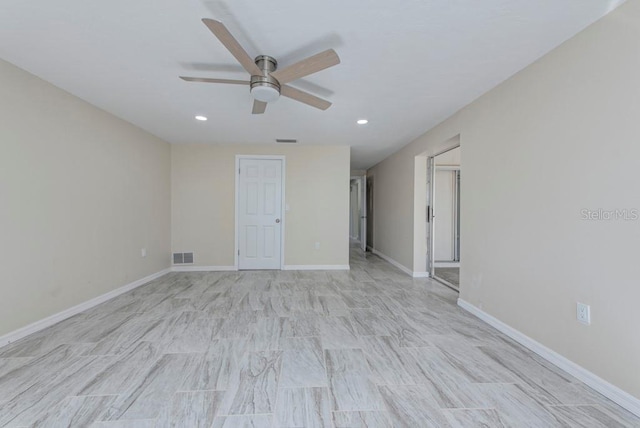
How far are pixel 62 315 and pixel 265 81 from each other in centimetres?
292

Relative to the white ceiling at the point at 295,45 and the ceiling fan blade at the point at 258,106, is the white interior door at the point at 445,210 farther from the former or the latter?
the ceiling fan blade at the point at 258,106

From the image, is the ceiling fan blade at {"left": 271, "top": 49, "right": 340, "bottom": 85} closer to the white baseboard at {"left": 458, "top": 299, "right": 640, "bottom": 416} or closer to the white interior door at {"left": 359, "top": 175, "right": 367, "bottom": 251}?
the white baseboard at {"left": 458, "top": 299, "right": 640, "bottom": 416}

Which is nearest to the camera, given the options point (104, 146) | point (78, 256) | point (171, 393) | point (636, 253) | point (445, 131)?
point (636, 253)

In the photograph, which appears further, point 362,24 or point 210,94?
point 210,94

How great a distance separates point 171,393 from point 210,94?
2516 mm

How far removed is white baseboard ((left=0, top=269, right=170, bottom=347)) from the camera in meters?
2.05

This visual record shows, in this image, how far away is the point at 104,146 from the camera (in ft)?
9.96

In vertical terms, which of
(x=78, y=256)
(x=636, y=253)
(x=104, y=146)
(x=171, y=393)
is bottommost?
(x=171, y=393)

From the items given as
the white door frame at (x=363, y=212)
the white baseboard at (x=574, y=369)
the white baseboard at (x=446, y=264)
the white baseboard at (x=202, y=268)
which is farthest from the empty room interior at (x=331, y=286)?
the white door frame at (x=363, y=212)

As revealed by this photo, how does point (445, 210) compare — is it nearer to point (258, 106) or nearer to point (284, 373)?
point (258, 106)

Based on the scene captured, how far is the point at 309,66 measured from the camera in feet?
5.78

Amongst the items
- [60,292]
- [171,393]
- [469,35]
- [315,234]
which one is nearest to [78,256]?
[60,292]

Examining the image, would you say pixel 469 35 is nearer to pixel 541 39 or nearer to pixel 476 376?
pixel 541 39

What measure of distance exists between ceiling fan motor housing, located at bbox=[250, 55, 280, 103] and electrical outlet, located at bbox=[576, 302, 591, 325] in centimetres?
257
